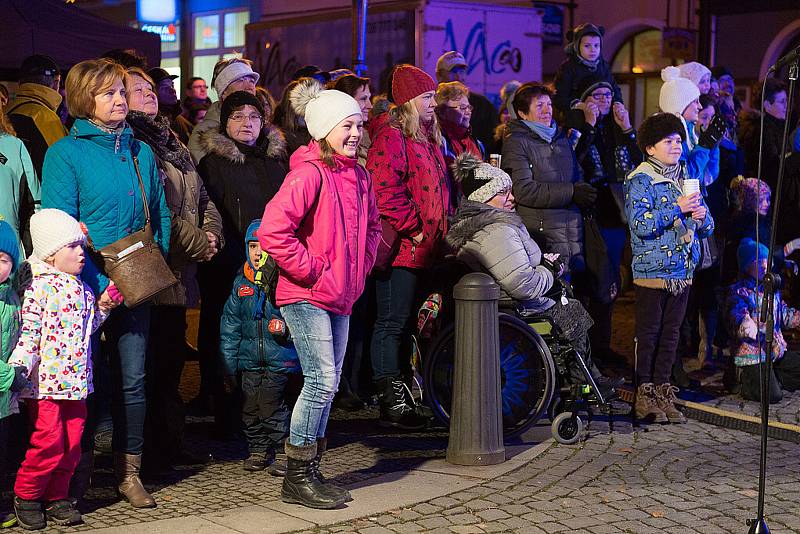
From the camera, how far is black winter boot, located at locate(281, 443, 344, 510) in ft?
21.6

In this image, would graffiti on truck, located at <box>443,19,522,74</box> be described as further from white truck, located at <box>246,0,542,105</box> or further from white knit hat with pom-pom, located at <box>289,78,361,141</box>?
white knit hat with pom-pom, located at <box>289,78,361,141</box>

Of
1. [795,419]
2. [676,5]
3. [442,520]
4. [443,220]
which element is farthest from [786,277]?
[676,5]

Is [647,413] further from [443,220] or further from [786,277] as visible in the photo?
[786,277]

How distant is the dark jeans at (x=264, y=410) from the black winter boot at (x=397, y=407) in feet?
4.25

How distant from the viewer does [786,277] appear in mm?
12312

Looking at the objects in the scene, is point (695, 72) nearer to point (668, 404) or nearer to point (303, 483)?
point (668, 404)

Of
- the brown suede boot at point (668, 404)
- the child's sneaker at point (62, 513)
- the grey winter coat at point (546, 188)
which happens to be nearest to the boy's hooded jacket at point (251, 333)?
the child's sneaker at point (62, 513)

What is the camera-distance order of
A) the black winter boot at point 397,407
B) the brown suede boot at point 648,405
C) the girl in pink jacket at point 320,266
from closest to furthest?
the girl in pink jacket at point 320,266 < the black winter boot at point 397,407 < the brown suede boot at point 648,405

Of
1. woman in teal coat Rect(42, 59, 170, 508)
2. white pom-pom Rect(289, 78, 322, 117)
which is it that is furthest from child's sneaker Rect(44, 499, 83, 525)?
white pom-pom Rect(289, 78, 322, 117)

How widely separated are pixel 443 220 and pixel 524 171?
1180mm

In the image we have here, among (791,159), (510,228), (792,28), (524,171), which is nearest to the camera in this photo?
(510,228)

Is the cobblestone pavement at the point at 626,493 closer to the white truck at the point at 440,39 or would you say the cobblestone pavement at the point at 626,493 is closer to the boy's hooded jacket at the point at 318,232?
the boy's hooded jacket at the point at 318,232

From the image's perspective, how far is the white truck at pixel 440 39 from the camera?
1695 centimetres

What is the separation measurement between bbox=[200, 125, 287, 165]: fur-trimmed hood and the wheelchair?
1.54 m
